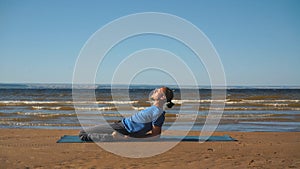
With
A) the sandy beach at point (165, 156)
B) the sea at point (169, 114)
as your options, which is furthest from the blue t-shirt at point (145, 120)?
the sea at point (169, 114)

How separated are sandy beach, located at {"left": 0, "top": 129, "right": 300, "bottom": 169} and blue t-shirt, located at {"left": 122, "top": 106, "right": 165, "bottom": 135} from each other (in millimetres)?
711

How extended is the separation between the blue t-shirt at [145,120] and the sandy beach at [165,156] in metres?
0.71

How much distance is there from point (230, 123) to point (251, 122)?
1.03 metres

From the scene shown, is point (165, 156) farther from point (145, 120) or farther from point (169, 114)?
point (169, 114)

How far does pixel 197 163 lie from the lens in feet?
20.4

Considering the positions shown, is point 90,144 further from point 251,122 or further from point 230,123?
point 251,122

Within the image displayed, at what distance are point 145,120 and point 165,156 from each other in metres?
1.16

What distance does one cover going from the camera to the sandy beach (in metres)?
6.08

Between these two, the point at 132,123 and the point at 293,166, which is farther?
the point at 132,123

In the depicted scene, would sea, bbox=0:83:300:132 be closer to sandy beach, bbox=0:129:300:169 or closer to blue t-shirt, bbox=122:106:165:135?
sandy beach, bbox=0:129:300:169

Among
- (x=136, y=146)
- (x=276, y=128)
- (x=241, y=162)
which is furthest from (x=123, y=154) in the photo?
(x=276, y=128)

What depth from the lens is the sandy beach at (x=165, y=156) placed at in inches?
239

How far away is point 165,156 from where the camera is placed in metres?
6.77

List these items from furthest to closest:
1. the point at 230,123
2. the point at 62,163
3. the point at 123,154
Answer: the point at 230,123, the point at 123,154, the point at 62,163
